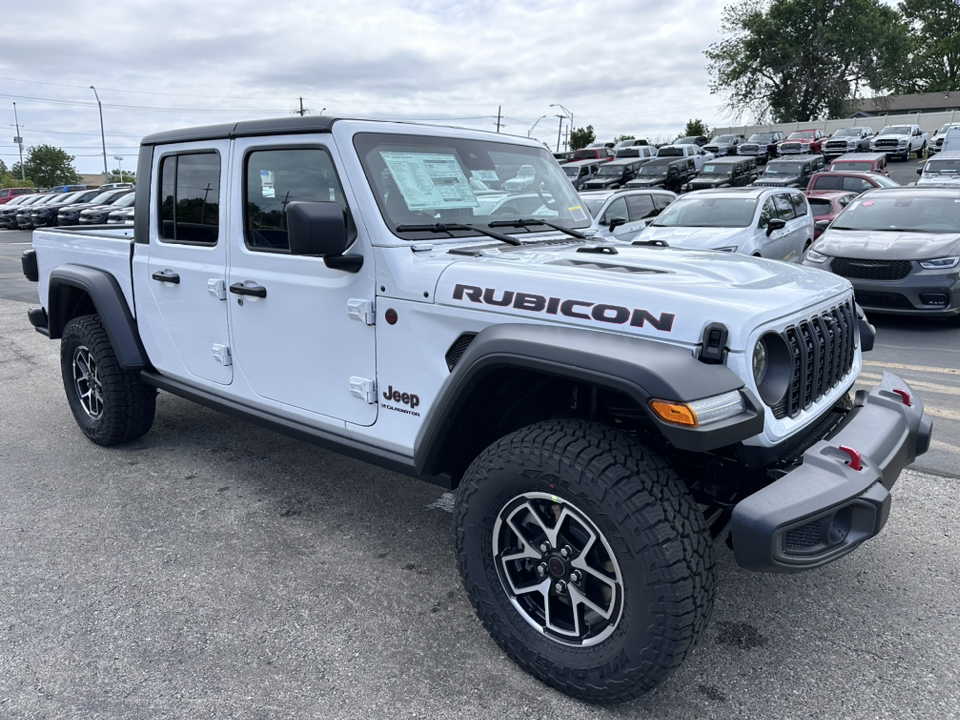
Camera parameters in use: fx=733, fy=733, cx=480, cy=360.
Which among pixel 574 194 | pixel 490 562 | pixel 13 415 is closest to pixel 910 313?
pixel 574 194

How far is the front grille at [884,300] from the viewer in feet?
26.4

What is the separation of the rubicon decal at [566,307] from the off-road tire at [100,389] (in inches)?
109

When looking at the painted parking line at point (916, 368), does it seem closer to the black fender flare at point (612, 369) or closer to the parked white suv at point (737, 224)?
the parked white suv at point (737, 224)

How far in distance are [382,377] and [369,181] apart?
80cm

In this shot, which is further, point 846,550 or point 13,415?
point 13,415

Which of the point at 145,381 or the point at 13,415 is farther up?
the point at 145,381

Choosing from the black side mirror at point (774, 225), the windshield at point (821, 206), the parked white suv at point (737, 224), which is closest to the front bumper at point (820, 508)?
the parked white suv at point (737, 224)

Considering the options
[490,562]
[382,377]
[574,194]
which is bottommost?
[490,562]

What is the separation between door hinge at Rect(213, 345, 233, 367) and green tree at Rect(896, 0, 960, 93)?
8391cm

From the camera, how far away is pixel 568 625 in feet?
8.18

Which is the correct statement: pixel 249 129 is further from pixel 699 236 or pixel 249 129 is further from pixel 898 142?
pixel 898 142

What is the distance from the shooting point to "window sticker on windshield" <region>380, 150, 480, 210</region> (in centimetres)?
309

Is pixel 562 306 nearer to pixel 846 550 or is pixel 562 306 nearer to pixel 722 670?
pixel 846 550

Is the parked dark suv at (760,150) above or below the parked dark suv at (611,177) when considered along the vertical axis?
above
